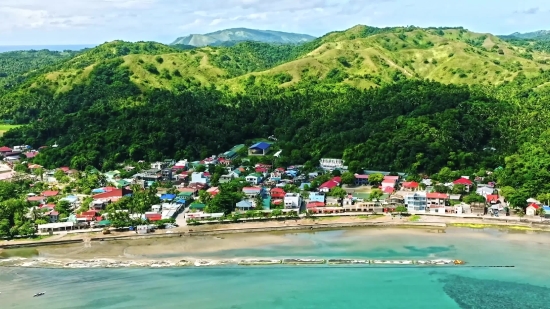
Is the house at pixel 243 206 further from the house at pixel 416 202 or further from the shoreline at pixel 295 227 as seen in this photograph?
the house at pixel 416 202

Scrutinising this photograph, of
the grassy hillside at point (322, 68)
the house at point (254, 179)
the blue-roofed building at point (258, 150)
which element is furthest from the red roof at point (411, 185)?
the grassy hillside at point (322, 68)

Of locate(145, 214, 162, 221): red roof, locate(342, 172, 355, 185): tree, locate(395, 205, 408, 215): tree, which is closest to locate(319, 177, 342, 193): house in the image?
locate(342, 172, 355, 185): tree

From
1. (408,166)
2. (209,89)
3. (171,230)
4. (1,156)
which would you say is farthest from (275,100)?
(171,230)

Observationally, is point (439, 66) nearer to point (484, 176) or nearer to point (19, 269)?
point (484, 176)

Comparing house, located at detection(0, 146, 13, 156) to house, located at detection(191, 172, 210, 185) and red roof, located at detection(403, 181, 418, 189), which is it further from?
red roof, located at detection(403, 181, 418, 189)

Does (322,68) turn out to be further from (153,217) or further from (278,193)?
(153,217)

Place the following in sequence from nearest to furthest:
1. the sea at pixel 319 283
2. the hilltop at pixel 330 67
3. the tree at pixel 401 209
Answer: the sea at pixel 319 283, the tree at pixel 401 209, the hilltop at pixel 330 67
